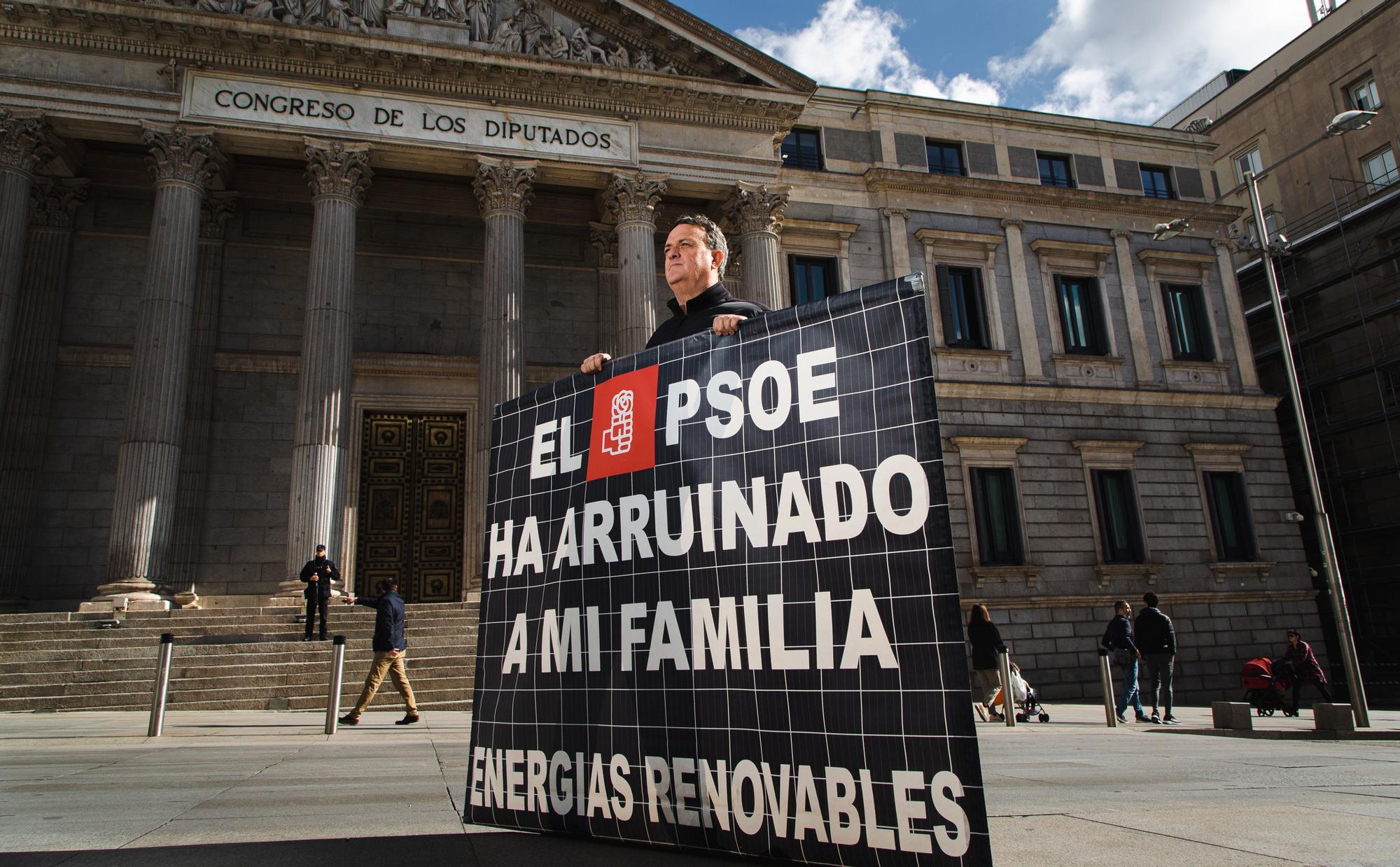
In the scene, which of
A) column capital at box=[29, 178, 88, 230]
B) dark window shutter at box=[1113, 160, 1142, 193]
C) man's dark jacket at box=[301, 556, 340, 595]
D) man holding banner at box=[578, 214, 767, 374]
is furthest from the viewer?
dark window shutter at box=[1113, 160, 1142, 193]

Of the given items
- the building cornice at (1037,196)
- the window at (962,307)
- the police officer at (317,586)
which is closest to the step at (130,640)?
the police officer at (317,586)

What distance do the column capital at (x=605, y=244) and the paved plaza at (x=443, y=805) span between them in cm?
1685

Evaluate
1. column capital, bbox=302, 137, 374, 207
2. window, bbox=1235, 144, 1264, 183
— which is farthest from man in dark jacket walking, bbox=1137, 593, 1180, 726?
window, bbox=1235, 144, 1264, 183

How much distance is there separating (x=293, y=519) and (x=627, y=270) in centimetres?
925

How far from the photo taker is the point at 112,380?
2159cm

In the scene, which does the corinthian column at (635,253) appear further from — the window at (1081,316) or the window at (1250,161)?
the window at (1250,161)

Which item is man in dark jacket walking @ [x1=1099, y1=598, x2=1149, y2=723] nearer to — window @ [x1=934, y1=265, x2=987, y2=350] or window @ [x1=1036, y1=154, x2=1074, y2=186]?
window @ [x1=934, y1=265, x2=987, y2=350]

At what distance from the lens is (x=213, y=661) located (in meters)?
14.4

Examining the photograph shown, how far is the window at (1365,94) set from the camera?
32.7 metres

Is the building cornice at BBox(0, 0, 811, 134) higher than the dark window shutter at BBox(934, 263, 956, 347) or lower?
higher

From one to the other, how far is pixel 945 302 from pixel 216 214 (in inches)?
788

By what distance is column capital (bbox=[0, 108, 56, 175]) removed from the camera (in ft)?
60.3

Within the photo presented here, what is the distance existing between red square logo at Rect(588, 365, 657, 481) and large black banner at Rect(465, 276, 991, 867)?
13 mm

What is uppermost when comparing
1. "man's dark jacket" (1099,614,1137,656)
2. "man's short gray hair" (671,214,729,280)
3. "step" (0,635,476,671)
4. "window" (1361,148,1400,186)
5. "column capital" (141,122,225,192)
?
"window" (1361,148,1400,186)
